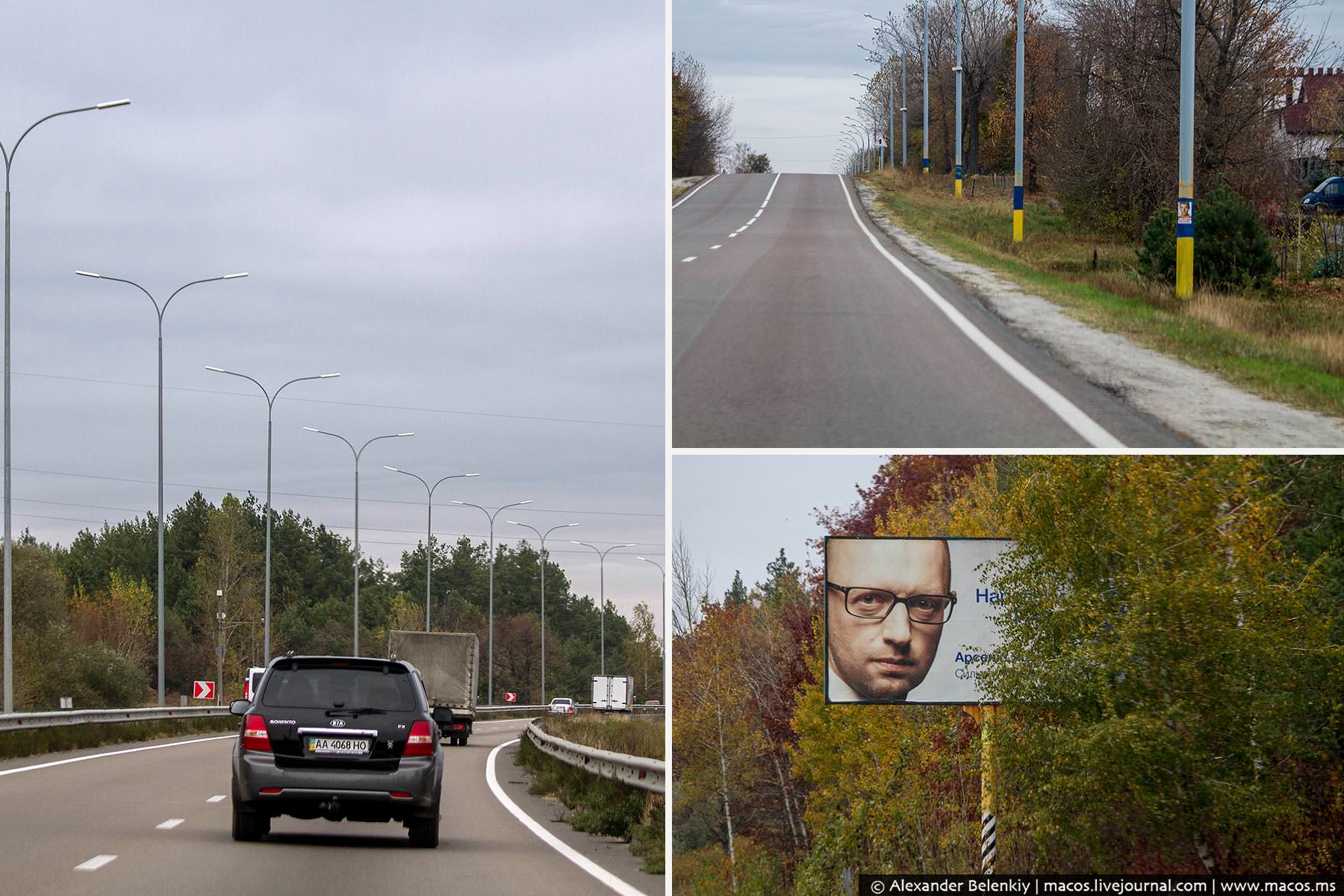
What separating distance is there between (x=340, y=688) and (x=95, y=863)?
256 centimetres

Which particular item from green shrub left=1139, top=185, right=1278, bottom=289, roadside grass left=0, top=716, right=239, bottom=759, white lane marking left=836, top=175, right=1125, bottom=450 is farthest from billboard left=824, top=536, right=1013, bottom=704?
roadside grass left=0, top=716, right=239, bottom=759

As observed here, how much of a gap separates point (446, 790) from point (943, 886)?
726 centimetres

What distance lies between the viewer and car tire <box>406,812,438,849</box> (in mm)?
13203

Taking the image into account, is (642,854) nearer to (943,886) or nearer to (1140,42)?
(943,886)

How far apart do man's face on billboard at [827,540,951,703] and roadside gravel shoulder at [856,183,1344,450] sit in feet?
11.8

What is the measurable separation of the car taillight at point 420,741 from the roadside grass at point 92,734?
14807 mm

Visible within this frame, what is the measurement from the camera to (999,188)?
2687 inches

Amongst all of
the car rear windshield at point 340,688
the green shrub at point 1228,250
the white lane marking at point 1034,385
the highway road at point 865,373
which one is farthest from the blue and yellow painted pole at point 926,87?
the car rear windshield at point 340,688

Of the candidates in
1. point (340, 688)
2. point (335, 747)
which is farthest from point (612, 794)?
point (335, 747)

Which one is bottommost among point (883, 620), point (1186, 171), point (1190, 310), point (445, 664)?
point (445, 664)

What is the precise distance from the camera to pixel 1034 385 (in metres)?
14.3

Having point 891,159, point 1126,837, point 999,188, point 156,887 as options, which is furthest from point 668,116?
point 891,159

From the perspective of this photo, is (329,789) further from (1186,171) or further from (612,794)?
(1186,171)

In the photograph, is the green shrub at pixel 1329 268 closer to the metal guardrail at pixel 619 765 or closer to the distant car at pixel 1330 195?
the distant car at pixel 1330 195
